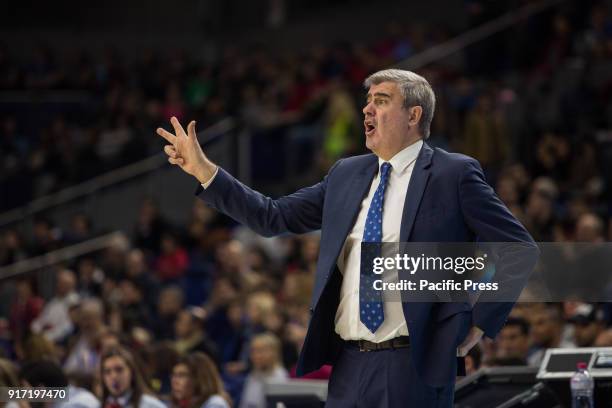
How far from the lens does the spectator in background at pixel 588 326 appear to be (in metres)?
7.15

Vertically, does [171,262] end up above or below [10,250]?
below

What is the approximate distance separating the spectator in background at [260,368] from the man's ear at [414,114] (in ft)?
15.2

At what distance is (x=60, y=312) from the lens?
452 inches

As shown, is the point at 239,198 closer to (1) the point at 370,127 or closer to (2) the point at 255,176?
(1) the point at 370,127

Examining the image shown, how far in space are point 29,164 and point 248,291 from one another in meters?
6.29

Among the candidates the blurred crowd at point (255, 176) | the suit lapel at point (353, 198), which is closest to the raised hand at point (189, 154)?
the suit lapel at point (353, 198)

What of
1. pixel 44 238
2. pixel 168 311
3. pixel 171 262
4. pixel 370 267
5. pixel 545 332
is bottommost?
pixel 370 267

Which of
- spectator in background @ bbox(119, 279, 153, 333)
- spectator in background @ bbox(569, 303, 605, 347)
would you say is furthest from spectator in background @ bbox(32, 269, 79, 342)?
spectator in background @ bbox(569, 303, 605, 347)

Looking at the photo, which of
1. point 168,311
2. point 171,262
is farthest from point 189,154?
point 171,262

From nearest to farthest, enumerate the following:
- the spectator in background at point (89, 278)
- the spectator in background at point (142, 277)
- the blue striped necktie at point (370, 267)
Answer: the blue striped necktie at point (370, 267) < the spectator in background at point (142, 277) < the spectator in background at point (89, 278)

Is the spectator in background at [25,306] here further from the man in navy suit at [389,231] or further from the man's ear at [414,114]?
the man's ear at [414,114]

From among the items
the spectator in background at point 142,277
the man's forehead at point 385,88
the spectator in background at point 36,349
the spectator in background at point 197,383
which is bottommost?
the spectator in background at point 197,383

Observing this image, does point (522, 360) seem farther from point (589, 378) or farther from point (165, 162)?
point (165, 162)

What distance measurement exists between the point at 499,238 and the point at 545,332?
3981 millimetres
